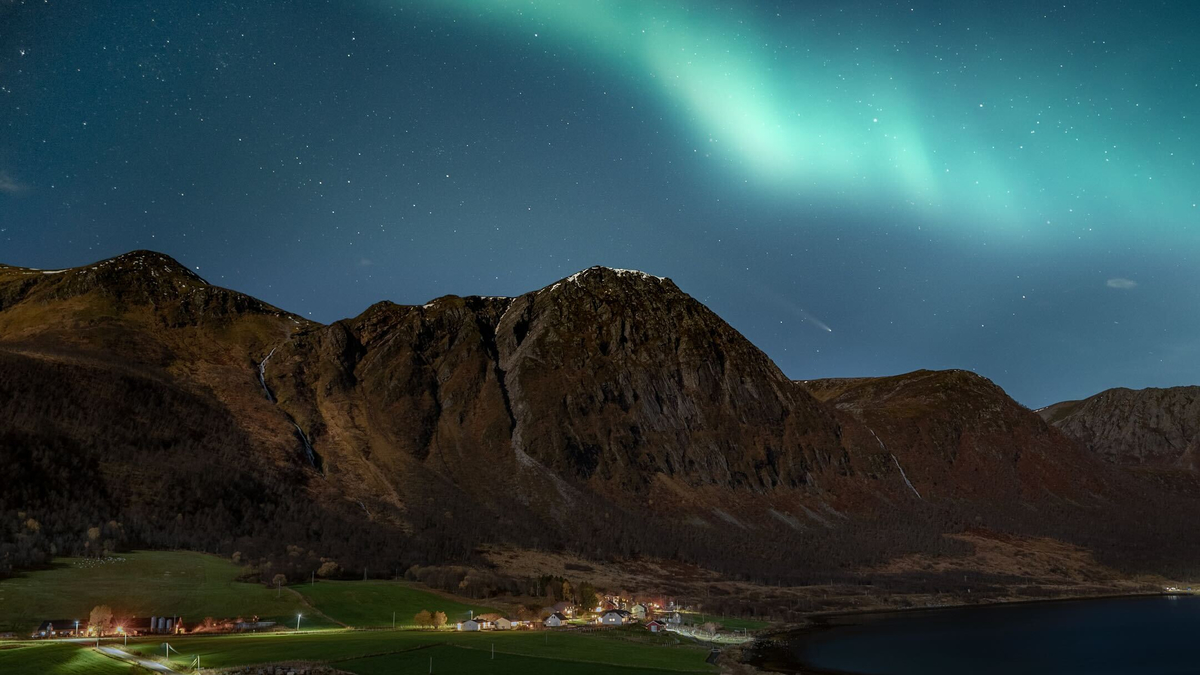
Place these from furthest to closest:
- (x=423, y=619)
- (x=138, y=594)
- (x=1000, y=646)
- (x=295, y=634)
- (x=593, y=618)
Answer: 1. (x=593, y=618)
2. (x=1000, y=646)
3. (x=423, y=619)
4. (x=138, y=594)
5. (x=295, y=634)

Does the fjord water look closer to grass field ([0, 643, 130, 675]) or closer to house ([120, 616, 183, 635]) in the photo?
grass field ([0, 643, 130, 675])

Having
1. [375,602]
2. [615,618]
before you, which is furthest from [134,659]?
[615,618]

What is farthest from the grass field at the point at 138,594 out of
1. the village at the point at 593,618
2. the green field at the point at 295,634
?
Result: the village at the point at 593,618

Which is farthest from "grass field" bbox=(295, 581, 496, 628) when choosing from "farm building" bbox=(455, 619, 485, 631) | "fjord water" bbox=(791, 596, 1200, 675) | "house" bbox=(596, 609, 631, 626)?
"fjord water" bbox=(791, 596, 1200, 675)

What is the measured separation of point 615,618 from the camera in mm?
158625

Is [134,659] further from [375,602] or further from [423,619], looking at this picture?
[375,602]

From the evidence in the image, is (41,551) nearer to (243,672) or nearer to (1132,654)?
(243,672)

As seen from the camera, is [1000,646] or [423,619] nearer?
[423,619]

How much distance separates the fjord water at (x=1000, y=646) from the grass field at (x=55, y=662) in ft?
283

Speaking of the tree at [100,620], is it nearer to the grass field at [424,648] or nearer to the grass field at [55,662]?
the grass field at [424,648]

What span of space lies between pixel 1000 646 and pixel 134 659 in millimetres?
136075

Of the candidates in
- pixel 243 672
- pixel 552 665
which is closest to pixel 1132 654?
pixel 552 665

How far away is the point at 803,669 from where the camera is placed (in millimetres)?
120875

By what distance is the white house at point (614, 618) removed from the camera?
157 m
